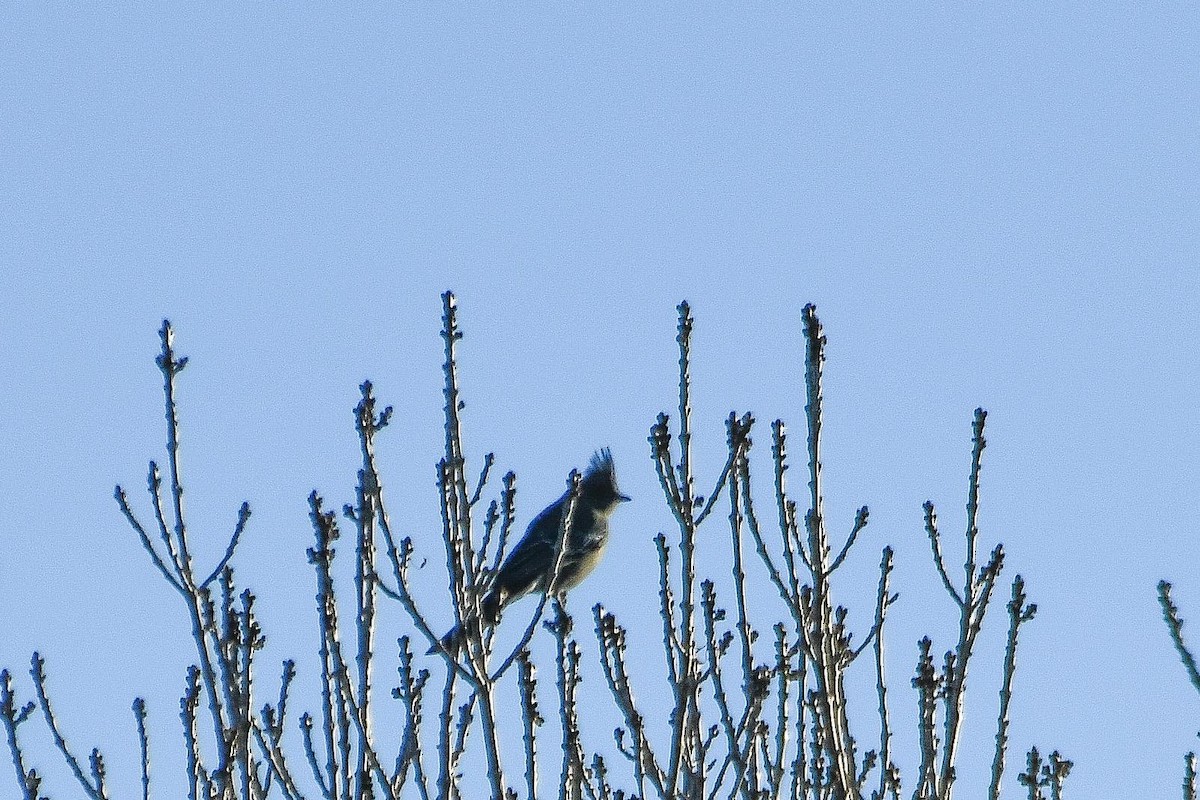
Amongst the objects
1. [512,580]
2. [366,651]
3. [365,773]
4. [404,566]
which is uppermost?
[512,580]

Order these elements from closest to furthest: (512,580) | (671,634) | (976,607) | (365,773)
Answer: (365,773) → (671,634) → (976,607) → (512,580)

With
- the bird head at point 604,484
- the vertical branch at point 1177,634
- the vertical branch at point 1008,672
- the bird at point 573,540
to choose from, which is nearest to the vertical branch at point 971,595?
the vertical branch at point 1008,672

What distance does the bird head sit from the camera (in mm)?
14586

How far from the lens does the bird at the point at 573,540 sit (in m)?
12.0

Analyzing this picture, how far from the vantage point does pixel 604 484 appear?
14.7 metres

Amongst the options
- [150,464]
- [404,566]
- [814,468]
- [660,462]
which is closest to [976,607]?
[814,468]

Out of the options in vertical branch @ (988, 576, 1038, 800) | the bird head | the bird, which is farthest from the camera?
the bird head

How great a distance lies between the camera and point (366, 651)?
4793 mm

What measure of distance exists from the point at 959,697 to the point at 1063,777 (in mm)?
819

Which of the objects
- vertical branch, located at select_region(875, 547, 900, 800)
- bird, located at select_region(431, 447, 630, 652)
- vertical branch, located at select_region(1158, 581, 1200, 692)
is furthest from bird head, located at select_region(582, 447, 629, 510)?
vertical branch, located at select_region(1158, 581, 1200, 692)

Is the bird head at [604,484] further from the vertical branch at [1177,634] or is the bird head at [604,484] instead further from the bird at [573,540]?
the vertical branch at [1177,634]

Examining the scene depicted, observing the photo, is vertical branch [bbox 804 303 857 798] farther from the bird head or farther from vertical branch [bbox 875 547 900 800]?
the bird head

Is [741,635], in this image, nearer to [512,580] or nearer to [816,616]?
[816,616]

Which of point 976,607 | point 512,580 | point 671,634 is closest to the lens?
point 671,634
